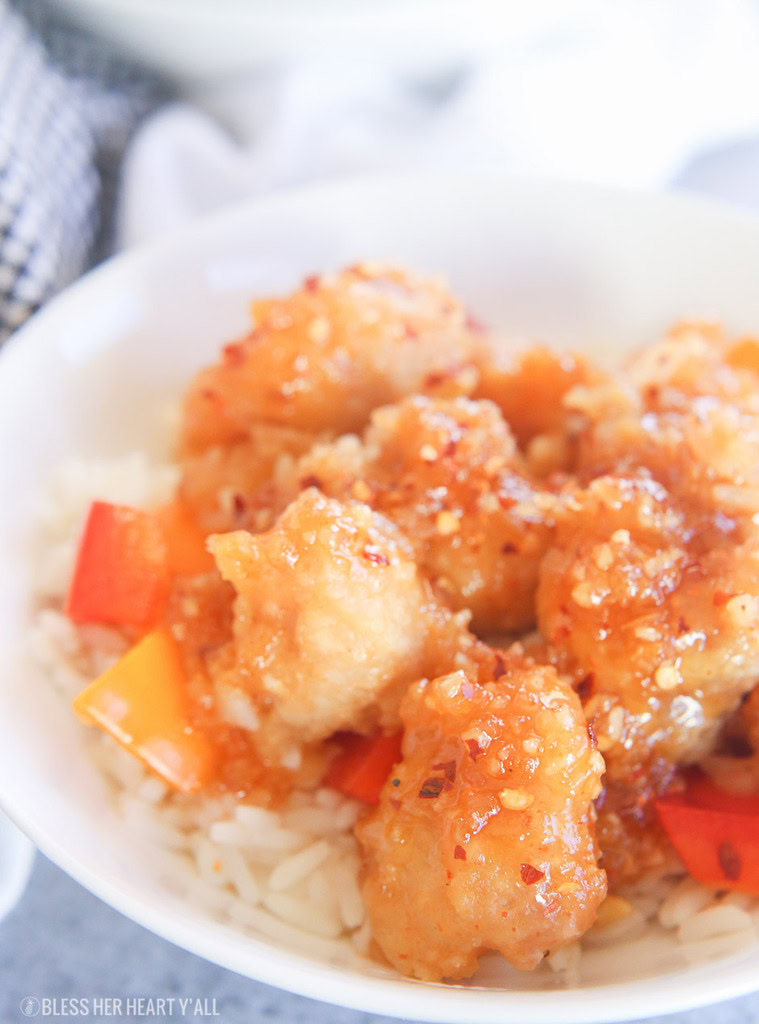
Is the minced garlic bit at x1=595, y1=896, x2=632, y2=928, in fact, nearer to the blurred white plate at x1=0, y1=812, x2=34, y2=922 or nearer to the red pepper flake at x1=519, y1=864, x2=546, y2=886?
the red pepper flake at x1=519, y1=864, x2=546, y2=886

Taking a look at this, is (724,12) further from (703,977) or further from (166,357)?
(703,977)

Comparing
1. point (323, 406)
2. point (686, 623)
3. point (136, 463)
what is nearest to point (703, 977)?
point (686, 623)

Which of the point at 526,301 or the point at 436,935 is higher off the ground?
the point at 526,301

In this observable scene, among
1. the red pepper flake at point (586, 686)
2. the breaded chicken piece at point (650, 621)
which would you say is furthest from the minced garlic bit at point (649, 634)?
the red pepper flake at point (586, 686)

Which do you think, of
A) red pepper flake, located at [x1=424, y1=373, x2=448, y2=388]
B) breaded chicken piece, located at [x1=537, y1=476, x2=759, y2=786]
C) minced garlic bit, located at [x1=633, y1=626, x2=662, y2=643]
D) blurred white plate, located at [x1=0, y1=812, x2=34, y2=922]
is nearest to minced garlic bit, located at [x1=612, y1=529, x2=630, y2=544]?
breaded chicken piece, located at [x1=537, y1=476, x2=759, y2=786]

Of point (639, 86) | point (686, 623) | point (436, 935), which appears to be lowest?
point (436, 935)

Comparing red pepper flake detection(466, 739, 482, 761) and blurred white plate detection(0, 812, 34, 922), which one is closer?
red pepper flake detection(466, 739, 482, 761)
